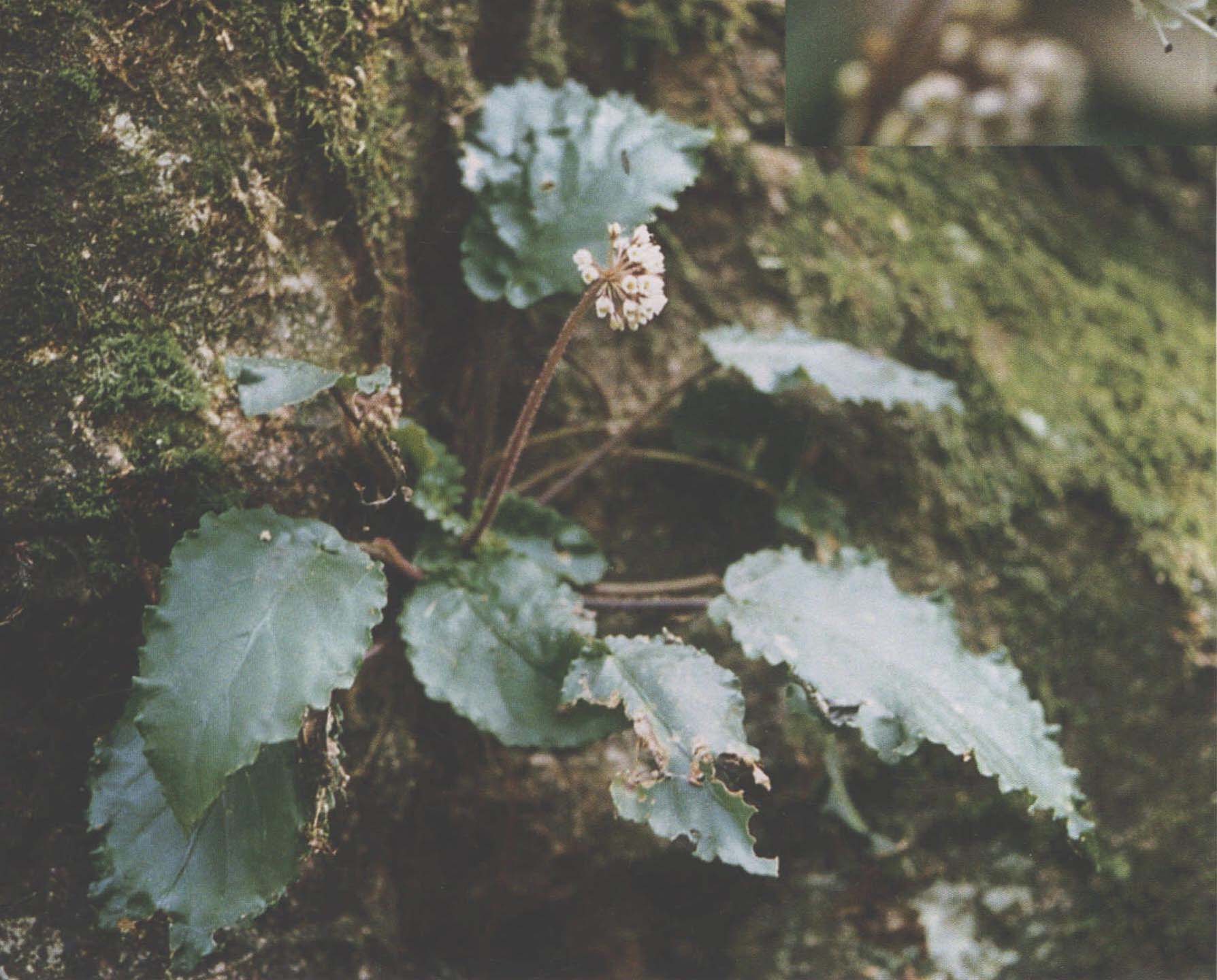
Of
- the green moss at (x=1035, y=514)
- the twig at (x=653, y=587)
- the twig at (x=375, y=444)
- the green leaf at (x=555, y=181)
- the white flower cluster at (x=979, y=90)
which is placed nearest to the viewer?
the twig at (x=375, y=444)

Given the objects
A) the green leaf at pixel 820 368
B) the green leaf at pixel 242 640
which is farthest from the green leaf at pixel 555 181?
the green leaf at pixel 242 640

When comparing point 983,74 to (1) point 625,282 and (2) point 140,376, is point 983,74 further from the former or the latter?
(2) point 140,376

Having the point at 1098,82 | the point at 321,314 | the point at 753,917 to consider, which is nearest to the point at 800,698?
the point at 753,917

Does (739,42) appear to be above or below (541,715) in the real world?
above

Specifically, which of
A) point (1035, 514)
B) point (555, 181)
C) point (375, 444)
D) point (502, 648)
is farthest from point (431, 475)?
point (1035, 514)

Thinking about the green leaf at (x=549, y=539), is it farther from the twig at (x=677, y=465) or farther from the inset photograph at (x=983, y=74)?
the inset photograph at (x=983, y=74)

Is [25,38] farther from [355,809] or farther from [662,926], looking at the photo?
[662,926]

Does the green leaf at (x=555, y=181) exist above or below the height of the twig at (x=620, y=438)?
above
